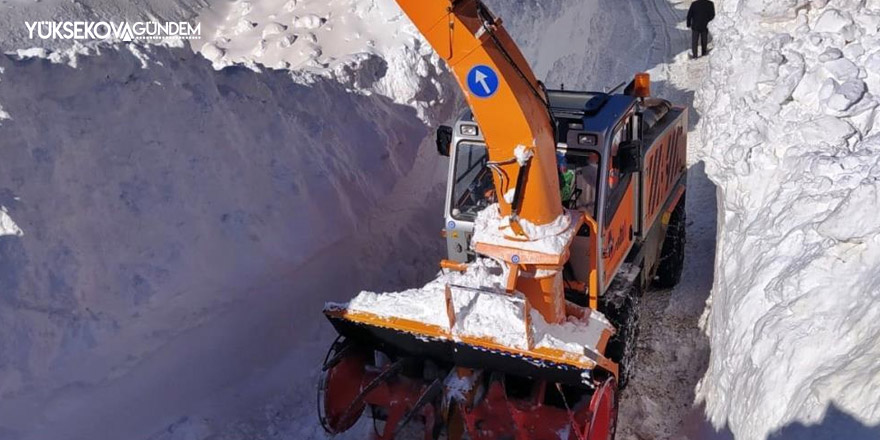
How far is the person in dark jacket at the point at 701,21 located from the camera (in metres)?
13.9

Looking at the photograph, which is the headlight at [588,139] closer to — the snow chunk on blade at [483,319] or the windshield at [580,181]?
the windshield at [580,181]

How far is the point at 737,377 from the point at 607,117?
91.8 inches

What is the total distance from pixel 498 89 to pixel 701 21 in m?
10.3

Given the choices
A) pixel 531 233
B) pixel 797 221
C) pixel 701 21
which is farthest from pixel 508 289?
pixel 701 21

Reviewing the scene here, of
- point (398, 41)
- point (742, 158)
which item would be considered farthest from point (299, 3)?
point (742, 158)

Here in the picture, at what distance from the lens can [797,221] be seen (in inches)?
206

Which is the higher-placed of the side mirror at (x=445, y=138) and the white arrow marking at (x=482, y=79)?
the white arrow marking at (x=482, y=79)

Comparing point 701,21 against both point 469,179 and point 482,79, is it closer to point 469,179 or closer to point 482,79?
point 469,179

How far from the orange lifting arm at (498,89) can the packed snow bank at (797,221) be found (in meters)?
1.57

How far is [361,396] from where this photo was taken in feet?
19.3

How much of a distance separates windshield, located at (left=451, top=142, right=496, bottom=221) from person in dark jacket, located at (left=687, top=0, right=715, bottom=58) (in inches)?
353

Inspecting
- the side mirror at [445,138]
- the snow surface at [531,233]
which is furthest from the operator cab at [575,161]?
the snow surface at [531,233]

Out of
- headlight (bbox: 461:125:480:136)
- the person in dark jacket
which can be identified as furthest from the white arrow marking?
the person in dark jacket

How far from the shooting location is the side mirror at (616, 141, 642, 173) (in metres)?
6.15
